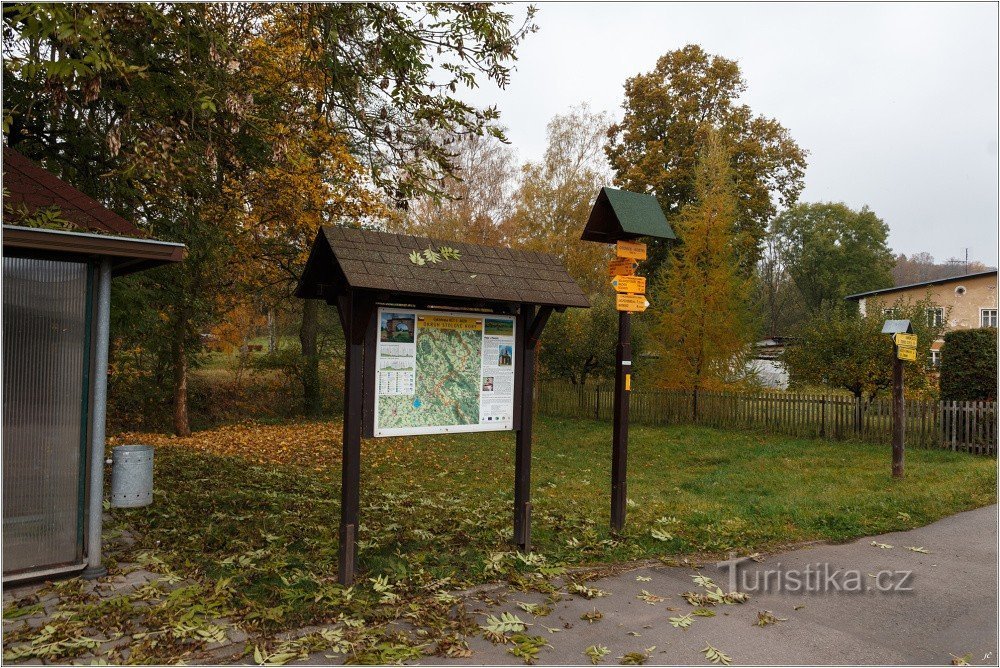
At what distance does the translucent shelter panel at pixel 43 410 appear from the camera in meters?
5.39

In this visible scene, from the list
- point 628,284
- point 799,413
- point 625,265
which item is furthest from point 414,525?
point 799,413

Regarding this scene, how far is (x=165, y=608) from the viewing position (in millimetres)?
4859

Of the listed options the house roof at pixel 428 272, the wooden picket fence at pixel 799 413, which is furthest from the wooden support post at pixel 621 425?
the wooden picket fence at pixel 799 413

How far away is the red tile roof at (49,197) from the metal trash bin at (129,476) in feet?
6.84

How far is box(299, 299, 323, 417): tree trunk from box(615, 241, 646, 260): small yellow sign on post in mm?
15367

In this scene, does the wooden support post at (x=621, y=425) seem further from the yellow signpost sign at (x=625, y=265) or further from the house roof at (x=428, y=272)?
the house roof at (x=428, y=272)

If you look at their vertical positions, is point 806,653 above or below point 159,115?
below

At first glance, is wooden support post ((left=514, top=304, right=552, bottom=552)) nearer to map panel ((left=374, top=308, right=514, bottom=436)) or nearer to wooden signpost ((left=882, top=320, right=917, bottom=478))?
map panel ((left=374, top=308, right=514, bottom=436))

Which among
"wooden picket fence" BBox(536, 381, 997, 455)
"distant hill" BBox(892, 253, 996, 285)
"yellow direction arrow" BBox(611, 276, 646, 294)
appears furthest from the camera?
"distant hill" BBox(892, 253, 996, 285)

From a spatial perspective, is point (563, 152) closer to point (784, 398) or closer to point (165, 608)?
point (784, 398)

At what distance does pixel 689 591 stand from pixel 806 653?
118 cm

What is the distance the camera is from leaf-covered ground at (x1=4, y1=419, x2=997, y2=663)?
15.3 ft

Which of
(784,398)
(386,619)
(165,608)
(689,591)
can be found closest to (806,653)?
(689,591)

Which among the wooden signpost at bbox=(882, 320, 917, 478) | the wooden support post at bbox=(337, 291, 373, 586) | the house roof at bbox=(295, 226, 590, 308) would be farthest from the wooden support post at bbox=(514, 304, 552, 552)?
the wooden signpost at bbox=(882, 320, 917, 478)
